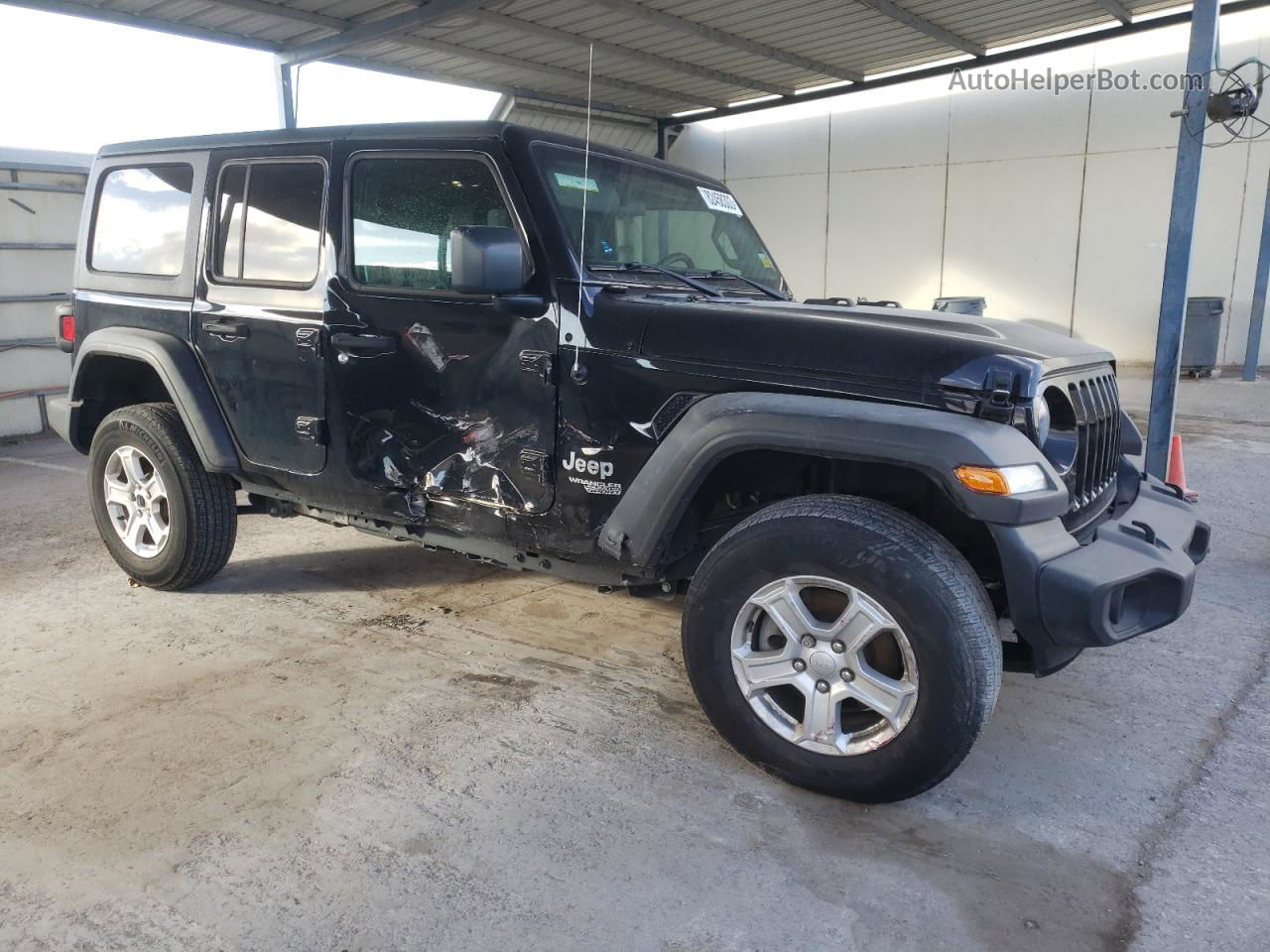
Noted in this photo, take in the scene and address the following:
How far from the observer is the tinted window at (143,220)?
4.11m

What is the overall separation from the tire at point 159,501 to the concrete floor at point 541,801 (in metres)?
0.24

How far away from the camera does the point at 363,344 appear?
3.46 m

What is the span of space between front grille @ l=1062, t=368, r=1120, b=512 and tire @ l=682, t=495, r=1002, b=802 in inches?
23.7

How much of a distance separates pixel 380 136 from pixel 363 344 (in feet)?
2.62

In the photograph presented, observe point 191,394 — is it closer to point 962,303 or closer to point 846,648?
point 846,648

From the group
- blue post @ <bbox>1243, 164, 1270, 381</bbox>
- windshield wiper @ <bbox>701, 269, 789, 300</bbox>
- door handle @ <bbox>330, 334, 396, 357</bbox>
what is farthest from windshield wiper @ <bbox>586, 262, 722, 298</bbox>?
blue post @ <bbox>1243, 164, 1270, 381</bbox>

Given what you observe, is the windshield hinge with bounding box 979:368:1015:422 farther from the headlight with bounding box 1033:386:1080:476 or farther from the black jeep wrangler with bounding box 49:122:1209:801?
the headlight with bounding box 1033:386:1080:476

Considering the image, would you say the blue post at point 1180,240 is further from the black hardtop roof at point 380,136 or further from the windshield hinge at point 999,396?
the windshield hinge at point 999,396

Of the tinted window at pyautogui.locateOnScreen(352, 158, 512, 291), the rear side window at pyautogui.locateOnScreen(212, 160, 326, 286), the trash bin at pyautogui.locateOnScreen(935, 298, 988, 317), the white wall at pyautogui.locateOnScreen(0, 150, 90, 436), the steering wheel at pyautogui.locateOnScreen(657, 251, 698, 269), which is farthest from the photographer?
the trash bin at pyautogui.locateOnScreen(935, 298, 988, 317)

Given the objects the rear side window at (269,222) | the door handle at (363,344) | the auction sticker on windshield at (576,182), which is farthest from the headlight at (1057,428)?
the rear side window at (269,222)

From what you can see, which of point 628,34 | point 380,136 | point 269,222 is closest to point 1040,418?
point 380,136

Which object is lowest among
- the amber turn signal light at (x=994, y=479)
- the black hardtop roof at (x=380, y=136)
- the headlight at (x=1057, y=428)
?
the amber turn signal light at (x=994, y=479)

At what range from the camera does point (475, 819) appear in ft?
8.43

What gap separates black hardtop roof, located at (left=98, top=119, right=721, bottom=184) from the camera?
3.27 m
